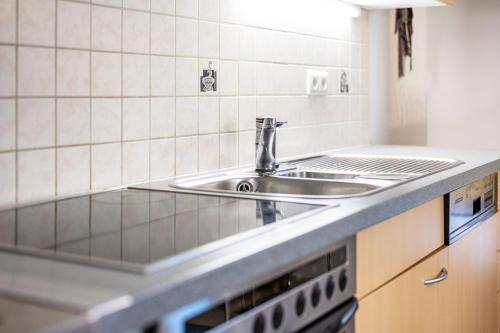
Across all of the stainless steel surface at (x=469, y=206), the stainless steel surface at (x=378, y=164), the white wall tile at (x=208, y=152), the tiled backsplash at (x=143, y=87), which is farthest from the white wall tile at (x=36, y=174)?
the stainless steel surface at (x=469, y=206)

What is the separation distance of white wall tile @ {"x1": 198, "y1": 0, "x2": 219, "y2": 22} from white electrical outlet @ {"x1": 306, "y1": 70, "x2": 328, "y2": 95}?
0.63 meters

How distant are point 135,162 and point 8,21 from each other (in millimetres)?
492

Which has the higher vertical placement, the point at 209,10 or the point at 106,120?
the point at 209,10

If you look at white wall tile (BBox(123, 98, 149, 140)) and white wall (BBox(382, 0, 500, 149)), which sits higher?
white wall (BBox(382, 0, 500, 149))

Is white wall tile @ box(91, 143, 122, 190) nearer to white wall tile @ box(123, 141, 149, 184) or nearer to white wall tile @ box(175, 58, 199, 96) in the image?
white wall tile @ box(123, 141, 149, 184)

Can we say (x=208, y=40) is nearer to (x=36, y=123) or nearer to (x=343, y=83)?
(x=36, y=123)

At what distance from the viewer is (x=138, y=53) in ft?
5.49

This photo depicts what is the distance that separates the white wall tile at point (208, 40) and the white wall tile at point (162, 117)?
0.20 metres

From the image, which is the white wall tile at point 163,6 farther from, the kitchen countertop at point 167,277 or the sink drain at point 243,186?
the kitchen countertop at point 167,277

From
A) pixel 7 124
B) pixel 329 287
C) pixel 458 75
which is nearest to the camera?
pixel 329 287

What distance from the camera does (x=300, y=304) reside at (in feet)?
3.73

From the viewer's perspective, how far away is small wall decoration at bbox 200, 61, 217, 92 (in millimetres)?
1917

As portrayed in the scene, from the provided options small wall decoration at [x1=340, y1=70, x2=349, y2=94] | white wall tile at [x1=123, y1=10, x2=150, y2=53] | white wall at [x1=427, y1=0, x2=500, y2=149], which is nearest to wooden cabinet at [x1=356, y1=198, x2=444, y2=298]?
white wall tile at [x1=123, y1=10, x2=150, y2=53]

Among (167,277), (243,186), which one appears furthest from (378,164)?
(167,277)
